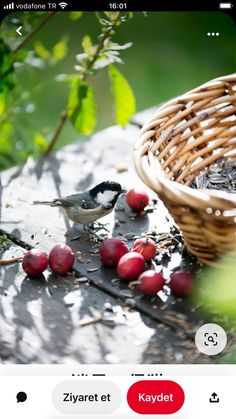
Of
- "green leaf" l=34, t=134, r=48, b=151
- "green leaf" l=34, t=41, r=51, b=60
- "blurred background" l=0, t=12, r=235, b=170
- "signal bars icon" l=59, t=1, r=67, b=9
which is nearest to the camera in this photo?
"signal bars icon" l=59, t=1, r=67, b=9

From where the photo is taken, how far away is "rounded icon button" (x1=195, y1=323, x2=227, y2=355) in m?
0.90

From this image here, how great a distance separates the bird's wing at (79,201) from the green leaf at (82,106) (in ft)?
0.67

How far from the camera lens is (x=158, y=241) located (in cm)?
106

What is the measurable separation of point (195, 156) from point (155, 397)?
0.39 meters

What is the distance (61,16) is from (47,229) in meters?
0.61

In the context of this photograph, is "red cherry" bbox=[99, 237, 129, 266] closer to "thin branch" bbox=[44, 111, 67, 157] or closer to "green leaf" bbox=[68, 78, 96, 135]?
"green leaf" bbox=[68, 78, 96, 135]

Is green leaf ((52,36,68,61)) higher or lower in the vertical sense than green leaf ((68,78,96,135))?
lower

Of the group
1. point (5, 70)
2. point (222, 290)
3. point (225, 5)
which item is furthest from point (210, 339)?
point (5, 70)

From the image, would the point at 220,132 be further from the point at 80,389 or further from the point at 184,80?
the point at 184,80

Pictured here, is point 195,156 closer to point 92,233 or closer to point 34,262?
point 92,233

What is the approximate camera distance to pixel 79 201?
1125 millimetres

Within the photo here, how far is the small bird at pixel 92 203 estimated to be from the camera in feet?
3.63

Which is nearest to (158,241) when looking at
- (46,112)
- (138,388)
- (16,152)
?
(138,388)

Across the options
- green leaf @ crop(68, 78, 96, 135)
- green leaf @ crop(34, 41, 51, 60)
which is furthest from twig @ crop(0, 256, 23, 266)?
green leaf @ crop(34, 41, 51, 60)
